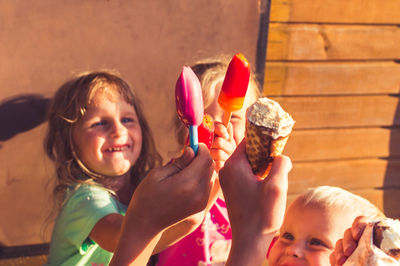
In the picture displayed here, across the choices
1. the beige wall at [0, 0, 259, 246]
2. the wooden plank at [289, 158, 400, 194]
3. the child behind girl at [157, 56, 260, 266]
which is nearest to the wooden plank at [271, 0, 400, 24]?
the beige wall at [0, 0, 259, 246]

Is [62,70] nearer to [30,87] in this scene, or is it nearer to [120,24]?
[30,87]

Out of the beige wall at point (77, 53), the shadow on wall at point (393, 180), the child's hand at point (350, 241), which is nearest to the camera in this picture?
the child's hand at point (350, 241)

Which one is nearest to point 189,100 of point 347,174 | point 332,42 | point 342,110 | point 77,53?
point 77,53

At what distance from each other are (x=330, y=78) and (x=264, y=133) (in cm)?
178

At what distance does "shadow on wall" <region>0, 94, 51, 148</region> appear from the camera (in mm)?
2154

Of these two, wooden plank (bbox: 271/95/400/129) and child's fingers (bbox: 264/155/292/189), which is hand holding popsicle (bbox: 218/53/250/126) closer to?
child's fingers (bbox: 264/155/292/189)

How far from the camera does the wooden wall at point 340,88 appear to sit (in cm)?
246

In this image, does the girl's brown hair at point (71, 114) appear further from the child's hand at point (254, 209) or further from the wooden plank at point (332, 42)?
the child's hand at point (254, 209)

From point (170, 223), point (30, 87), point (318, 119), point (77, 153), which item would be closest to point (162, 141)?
point (77, 153)

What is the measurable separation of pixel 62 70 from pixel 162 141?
0.68 metres

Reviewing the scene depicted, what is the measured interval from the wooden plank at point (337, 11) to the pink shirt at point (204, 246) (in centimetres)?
119

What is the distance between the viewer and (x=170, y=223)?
95 cm

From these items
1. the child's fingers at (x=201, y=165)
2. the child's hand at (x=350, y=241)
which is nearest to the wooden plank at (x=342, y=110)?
the child's hand at (x=350, y=241)

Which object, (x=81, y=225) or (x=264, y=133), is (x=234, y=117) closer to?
(x=81, y=225)
